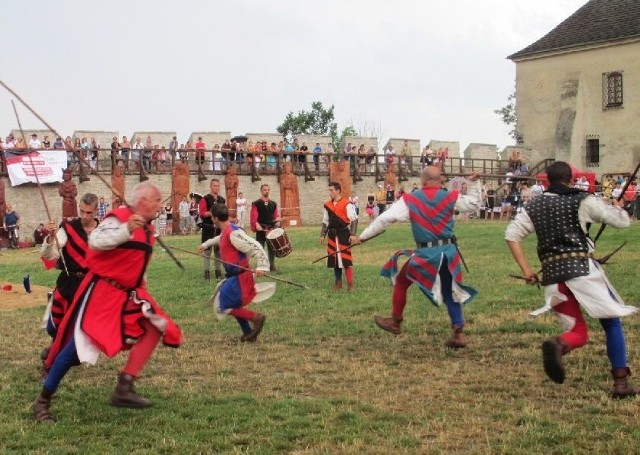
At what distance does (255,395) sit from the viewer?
724 cm

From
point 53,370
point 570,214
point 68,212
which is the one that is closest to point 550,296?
point 570,214

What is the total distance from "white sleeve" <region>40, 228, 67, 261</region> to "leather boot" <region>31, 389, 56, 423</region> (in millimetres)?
1701

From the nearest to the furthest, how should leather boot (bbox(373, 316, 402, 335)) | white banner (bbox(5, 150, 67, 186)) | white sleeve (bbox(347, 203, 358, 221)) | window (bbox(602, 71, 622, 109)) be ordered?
leather boot (bbox(373, 316, 402, 335)) < white sleeve (bbox(347, 203, 358, 221)) < white banner (bbox(5, 150, 67, 186)) < window (bbox(602, 71, 622, 109))

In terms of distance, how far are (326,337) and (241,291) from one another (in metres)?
1.04

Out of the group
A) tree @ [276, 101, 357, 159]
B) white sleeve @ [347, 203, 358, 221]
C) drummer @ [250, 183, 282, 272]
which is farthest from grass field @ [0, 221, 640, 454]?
tree @ [276, 101, 357, 159]

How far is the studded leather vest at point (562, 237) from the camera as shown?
6.86m

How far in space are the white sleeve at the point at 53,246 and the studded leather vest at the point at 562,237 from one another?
397cm

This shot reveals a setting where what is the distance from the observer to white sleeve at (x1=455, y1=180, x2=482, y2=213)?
9036 mm

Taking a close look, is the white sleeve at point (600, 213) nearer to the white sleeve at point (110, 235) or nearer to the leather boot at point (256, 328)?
the white sleeve at point (110, 235)

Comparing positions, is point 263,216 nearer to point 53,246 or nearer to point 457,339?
point 457,339

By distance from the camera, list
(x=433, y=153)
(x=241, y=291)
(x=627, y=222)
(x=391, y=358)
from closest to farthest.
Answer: (x=627, y=222)
(x=391, y=358)
(x=241, y=291)
(x=433, y=153)

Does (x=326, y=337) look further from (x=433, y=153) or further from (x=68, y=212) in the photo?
(x=433, y=153)

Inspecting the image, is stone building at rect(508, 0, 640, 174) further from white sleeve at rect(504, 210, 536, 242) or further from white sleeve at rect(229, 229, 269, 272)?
white sleeve at rect(504, 210, 536, 242)

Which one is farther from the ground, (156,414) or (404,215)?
(404,215)
